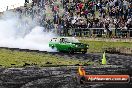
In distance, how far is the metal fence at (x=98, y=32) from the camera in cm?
3341

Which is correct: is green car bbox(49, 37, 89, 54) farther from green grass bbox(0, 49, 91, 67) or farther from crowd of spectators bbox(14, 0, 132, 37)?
green grass bbox(0, 49, 91, 67)

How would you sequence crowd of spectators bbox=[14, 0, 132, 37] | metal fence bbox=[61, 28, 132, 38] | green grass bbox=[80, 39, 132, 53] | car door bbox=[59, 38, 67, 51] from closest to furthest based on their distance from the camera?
car door bbox=[59, 38, 67, 51], green grass bbox=[80, 39, 132, 53], metal fence bbox=[61, 28, 132, 38], crowd of spectators bbox=[14, 0, 132, 37]

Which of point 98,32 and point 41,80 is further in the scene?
point 98,32

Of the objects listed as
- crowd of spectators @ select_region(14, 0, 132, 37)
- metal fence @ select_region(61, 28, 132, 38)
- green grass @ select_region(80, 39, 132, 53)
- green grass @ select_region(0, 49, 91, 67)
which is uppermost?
crowd of spectators @ select_region(14, 0, 132, 37)

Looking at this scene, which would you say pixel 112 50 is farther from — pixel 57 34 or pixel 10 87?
pixel 10 87

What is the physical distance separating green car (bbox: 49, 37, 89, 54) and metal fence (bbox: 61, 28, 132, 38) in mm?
3655

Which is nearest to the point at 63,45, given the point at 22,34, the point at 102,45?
the point at 102,45

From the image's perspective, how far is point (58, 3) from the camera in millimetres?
44188

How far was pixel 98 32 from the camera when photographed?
3638cm

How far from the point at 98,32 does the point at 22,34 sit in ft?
42.0

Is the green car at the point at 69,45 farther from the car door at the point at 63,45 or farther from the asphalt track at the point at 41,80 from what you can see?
the asphalt track at the point at 41,80

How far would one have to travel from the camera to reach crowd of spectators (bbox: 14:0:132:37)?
111ft

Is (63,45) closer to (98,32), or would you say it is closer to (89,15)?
(98,32)

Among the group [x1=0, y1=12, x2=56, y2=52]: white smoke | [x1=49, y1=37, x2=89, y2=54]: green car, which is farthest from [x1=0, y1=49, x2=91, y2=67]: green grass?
[x1=0, y1=12, x2=56, y2=52]: white smoke
